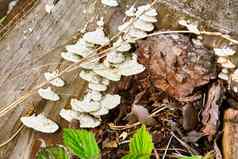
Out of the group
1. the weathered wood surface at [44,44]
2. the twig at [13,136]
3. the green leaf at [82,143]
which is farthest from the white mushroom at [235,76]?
the twig at [13,136]

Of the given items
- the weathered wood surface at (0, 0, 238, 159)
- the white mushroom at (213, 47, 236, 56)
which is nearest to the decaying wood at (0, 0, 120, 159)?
the weathered wood surface at (0, 0, 238, 159)

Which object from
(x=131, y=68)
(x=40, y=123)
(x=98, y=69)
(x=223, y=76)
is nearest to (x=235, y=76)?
(x=223, y=76)

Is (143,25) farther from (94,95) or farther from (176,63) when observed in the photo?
(94,95)

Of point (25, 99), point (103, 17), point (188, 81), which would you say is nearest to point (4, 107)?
point (25, 99)

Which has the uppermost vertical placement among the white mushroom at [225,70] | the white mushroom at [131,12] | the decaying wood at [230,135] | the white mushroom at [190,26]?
the white mushroom at [131,12]

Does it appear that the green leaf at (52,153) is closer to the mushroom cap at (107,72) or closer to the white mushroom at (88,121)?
the white mushroom at (88,121)

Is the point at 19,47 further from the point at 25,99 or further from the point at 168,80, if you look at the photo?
the point at 168,80
